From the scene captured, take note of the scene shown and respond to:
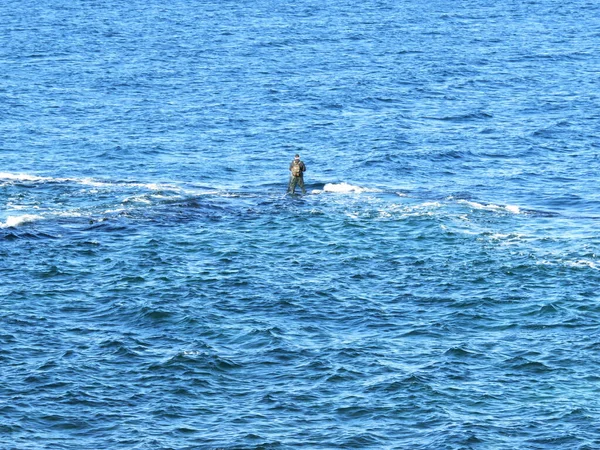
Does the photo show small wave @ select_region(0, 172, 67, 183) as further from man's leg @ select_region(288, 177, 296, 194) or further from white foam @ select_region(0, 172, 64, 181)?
man's leg @ select_region(288, 177, 296, 194)

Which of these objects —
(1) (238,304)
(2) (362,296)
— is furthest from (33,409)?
(2) (362,296)

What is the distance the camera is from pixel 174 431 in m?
43.9

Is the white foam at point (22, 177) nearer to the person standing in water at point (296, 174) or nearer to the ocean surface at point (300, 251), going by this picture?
the ocean surface at point (300, 251)

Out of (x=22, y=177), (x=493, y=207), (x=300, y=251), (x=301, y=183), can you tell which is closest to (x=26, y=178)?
(x=22, y=177)

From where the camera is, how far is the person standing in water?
73.6 meters

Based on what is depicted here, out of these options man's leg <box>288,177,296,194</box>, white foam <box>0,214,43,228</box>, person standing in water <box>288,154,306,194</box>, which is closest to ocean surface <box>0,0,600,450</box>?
white foam <box>0,214,43,228</box>

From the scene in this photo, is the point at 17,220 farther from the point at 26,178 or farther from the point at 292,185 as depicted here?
the point at 292,185

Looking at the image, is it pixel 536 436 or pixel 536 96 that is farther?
pixel 536 96

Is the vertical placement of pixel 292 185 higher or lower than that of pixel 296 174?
lower

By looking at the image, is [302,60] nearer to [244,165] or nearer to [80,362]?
[244,165]

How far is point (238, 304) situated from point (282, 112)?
4458 cm

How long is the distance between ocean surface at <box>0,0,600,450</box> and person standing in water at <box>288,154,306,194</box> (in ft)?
2.81

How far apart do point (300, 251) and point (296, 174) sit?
1092cm

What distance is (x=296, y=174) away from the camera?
74062mm
